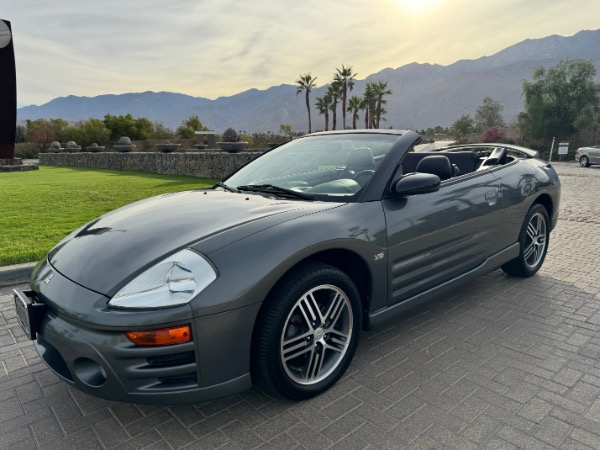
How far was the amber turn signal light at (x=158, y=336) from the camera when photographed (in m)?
1.84

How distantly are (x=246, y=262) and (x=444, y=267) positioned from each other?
175 centimetres

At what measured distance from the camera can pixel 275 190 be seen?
9.63 feet

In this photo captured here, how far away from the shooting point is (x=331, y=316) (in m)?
2.43

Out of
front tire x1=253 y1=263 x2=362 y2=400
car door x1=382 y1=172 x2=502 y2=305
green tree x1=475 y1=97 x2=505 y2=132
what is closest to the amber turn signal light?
front tire x1=253 y1=263 x2=362 y2=400

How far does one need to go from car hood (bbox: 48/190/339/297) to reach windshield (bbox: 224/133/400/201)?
0.31 metres

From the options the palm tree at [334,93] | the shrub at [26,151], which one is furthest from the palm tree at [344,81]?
the shrub at [26,151]

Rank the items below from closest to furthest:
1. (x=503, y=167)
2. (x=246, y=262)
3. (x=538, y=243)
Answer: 1. (x=246, y=262)
2. (x=503, y=167)
3. (x=538, y=243)

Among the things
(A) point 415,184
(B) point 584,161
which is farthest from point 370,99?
(A) point 415,184

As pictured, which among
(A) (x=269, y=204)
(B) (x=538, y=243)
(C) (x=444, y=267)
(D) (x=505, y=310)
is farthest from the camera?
(B) (x=538, y=243)

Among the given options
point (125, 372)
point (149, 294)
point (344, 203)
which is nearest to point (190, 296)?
point (149, 294)

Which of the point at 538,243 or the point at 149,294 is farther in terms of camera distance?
the point at 538,243

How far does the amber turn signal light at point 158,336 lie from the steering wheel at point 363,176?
1.51 metres

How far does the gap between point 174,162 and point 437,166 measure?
50.2ft

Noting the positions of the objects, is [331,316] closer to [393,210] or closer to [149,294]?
[393,210]
